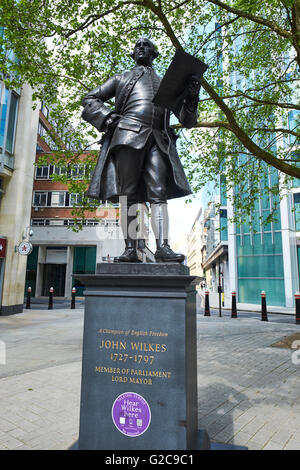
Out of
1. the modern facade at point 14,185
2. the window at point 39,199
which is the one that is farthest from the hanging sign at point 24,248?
the window at point 39,199

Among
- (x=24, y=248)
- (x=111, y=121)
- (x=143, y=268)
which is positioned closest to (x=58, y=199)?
(x=24, y=248)

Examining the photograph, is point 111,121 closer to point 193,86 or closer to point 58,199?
point 193,86

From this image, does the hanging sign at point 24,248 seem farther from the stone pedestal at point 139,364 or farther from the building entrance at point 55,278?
the building entrance at point 55,278

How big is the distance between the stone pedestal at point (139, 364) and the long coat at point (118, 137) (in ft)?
3.25

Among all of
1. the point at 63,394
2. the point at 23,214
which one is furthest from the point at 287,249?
the point at 63,394

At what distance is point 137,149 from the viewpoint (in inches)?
115

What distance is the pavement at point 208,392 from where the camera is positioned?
3057mm

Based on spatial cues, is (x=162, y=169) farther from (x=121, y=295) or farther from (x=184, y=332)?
(x=184, y=332)

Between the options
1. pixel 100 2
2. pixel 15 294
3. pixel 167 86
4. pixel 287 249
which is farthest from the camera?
pixel 287 249

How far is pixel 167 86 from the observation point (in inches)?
106

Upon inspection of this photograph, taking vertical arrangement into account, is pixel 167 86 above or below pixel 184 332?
above

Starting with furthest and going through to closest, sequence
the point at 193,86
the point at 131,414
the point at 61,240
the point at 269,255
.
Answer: the point at 61,240 < the point at 269,255 < the point at 193,86 < the point at 131,414

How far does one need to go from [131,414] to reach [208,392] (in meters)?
2.43
